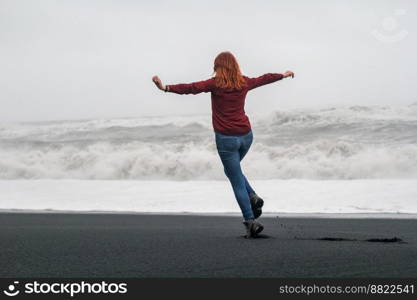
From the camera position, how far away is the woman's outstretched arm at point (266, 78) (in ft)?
18.0

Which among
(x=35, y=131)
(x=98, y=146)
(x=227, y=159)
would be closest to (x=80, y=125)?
(x=35, y=131)

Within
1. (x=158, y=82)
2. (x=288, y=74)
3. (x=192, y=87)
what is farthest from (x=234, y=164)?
(x=158, y=82)

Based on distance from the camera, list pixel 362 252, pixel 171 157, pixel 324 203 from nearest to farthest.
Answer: pixel 362 252, pixel 324 203, pixel 171 157

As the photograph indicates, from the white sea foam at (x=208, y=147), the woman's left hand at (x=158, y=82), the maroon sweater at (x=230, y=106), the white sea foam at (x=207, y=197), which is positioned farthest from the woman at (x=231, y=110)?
the white sea foam at (x=208, y=147)

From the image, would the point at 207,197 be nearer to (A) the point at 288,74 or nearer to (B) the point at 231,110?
(B) the point at 231,110

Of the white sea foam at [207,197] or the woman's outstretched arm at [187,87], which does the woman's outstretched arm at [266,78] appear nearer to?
the woman's outstretched arm at [187,87]

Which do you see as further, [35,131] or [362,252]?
[35,131]

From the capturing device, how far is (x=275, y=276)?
3346 millimetres

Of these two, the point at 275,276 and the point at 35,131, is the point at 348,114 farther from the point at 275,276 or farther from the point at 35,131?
the point at 275,276

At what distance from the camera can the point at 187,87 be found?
5285 millimetres

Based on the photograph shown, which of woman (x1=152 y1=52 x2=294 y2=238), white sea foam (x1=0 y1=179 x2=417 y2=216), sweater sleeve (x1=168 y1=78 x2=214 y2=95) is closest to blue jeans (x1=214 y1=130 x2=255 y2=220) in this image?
woman (x1=152 y1=52 x2=294 y2=238)

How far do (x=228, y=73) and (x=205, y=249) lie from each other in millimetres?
1748

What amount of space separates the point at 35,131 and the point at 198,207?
1817 cm

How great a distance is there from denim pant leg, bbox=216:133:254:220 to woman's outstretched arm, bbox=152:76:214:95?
0.44 meters
